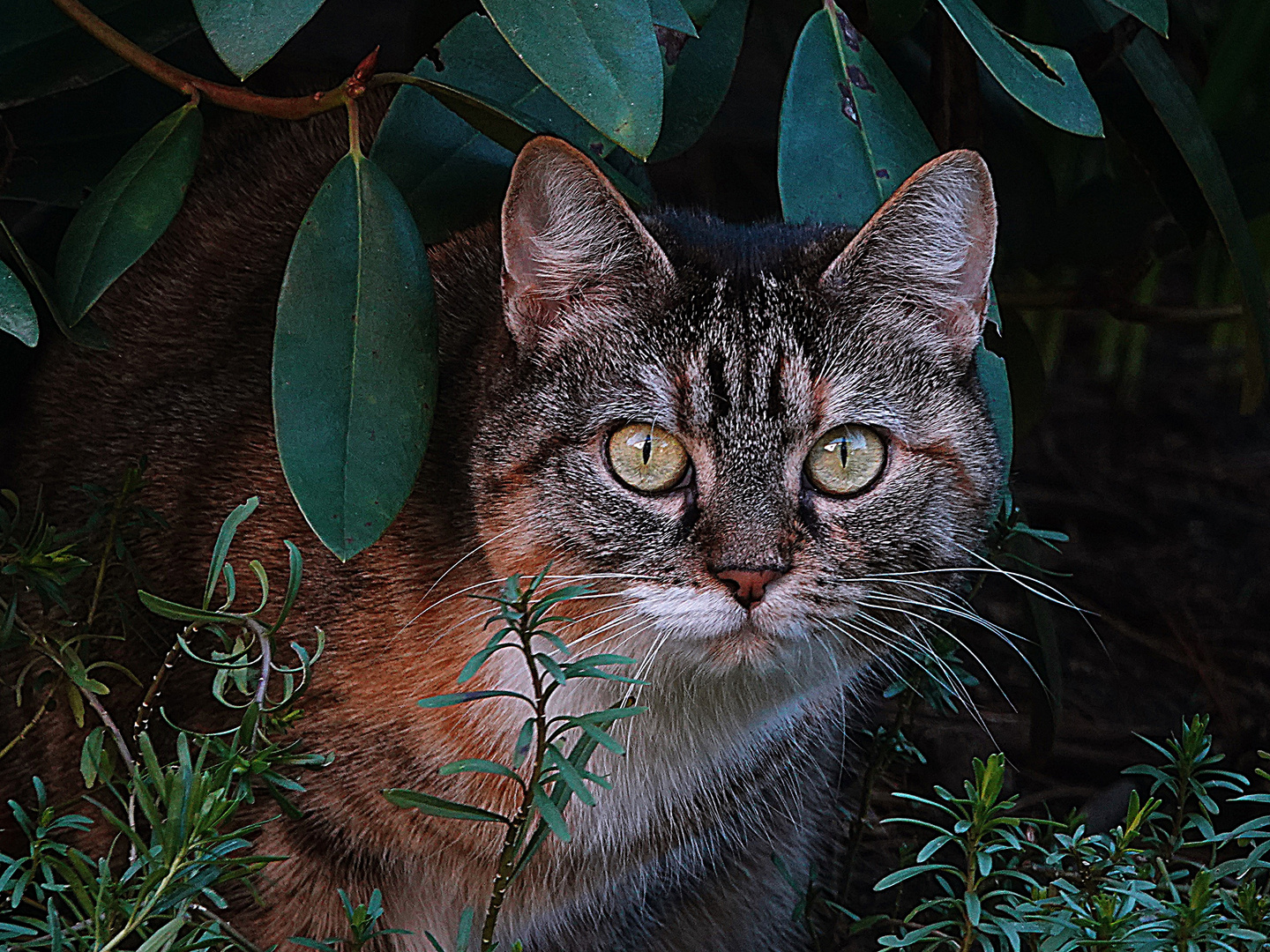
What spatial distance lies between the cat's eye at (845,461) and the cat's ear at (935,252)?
0.58 ft

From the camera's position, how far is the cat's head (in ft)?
5.17

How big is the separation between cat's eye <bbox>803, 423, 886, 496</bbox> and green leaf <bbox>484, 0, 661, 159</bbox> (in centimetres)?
40

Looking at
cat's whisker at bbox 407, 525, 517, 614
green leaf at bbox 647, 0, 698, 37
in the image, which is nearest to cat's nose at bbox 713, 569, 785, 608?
cat's whisker at bbox 407, 525, 517, 614

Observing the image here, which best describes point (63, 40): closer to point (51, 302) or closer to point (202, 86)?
point (202, 86)

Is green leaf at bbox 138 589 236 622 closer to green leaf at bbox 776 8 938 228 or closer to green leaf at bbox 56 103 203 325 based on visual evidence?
green leaf at bbox 56 103 203 325

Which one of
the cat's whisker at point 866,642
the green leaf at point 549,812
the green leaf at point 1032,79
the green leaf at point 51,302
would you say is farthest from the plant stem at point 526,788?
the green leaf at point 1032,79

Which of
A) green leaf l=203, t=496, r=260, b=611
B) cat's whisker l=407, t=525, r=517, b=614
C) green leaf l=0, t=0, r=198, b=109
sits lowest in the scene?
cat's whisker l=407, t=525, r=517, b=614

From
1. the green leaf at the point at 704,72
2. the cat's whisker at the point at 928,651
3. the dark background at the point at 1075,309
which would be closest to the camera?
the cat's whisker at the point at 928,651

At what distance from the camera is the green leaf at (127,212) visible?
161cm

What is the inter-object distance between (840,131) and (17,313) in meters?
1.00

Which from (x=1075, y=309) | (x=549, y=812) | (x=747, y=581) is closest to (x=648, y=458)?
(x=747, y=581)

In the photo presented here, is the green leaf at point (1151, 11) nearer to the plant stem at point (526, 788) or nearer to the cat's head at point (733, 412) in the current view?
the cat's head at point (733, 412)

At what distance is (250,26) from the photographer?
1444mm

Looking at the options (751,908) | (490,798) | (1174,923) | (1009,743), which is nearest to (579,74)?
(490,798)
